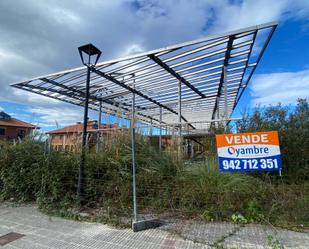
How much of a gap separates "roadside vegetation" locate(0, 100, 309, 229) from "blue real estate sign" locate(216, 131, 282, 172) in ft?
0.67

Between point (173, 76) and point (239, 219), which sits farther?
point (173, 76)

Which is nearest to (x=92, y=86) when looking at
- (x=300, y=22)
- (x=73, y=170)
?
(x=73, y=170)

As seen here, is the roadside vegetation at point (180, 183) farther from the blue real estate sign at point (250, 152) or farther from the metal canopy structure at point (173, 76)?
the metal canopy structure at point (173, 76)

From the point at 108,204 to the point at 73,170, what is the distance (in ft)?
3.78

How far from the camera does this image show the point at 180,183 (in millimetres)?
3475

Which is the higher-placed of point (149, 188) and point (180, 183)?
point (180, 183)

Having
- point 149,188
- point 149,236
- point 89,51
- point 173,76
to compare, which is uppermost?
point 173,76

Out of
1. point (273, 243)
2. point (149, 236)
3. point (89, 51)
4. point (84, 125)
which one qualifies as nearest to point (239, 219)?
point (273, 243)

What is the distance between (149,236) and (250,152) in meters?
2.10

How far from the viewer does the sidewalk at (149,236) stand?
8.13 ft

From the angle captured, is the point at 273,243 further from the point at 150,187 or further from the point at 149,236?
the point at 150,187

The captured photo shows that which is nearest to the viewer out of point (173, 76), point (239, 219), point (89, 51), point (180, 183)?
point (239, 219)

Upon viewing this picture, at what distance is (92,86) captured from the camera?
25.0 ft

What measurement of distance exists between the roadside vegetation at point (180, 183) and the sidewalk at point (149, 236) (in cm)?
28
